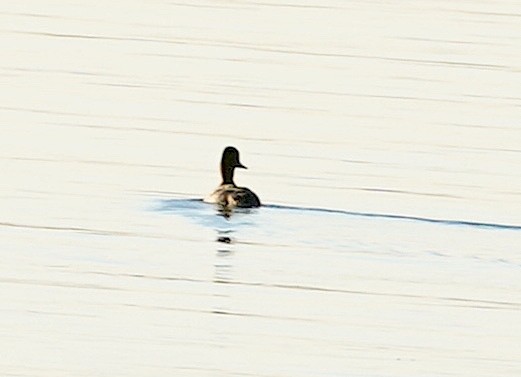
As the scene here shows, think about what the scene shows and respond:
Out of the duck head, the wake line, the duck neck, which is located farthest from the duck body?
the duck head

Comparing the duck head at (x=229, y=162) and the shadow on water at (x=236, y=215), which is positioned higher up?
the duck head at (x=229, y=162)

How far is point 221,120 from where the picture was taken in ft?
63.1

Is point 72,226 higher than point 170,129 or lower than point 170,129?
lower

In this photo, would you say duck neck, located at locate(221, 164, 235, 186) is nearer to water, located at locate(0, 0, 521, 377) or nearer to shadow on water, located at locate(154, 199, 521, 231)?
water, located at locate(0, 0, 521, 377)

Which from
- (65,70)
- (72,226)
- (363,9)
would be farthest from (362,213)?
(363,9)

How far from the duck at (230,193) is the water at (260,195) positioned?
0.13m

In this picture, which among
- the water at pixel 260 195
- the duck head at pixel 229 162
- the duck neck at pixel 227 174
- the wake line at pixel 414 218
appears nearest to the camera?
the water at pixel 260 195

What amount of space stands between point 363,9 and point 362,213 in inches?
496

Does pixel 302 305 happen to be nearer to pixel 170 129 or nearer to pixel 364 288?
pixel 364 288

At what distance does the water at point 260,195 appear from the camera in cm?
1169

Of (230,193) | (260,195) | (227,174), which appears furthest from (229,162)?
(230,193)

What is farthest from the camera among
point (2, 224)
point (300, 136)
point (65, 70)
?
point (65, 70)

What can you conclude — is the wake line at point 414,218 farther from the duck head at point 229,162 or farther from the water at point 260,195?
the duck head at point 229,162

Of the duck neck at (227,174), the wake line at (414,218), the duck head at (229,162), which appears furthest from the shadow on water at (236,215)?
the duck head at (229,162)
